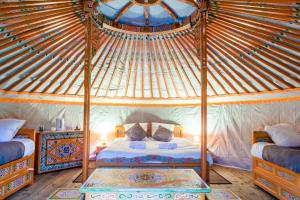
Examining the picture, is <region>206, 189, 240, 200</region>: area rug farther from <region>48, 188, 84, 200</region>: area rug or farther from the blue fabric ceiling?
the blue fabric ceiling

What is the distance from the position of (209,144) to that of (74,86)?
355 cm

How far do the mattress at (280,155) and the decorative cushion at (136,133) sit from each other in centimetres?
239

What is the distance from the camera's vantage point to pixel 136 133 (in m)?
5.00

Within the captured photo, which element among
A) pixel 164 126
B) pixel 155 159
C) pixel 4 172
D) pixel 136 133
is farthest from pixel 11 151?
pixel 164 126

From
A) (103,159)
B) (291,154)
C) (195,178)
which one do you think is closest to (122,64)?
(103,159)

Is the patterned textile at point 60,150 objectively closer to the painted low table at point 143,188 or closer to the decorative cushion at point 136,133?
the decorative cushion at point 136,133

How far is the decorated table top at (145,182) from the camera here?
197 centimetres

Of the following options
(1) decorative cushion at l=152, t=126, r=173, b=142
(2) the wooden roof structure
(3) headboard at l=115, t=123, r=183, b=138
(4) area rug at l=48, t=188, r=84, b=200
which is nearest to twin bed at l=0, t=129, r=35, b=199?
(4) area rug at l=48, t=188, r=84, b=200

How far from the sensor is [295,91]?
3992 mm

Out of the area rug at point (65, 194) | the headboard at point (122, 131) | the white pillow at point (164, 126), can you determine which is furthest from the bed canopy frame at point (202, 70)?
the headboard at point (122, 131)

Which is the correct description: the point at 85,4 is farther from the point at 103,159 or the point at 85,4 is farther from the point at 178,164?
the point at 178,164

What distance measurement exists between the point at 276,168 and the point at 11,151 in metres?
3.73

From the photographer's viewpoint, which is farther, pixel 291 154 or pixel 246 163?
pixel 246 163

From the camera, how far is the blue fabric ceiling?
3.09 m
